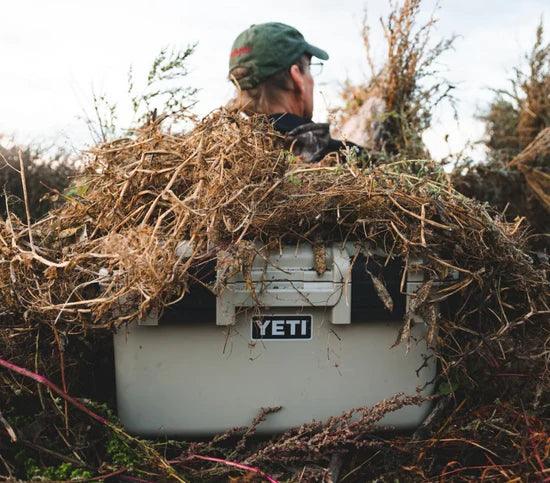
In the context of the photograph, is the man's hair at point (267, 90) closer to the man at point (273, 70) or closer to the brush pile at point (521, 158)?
the man at point (273, 70)

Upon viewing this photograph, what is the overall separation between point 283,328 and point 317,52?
1689mm

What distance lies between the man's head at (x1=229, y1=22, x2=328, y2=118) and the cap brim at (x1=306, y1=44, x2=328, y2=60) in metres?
0.04

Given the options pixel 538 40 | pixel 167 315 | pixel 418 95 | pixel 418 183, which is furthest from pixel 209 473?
pixel 538 40

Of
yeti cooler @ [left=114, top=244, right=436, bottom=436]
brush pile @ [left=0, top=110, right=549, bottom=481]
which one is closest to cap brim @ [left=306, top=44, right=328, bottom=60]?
brush pile @ [left=0, top=110, right=549, bottom=481]

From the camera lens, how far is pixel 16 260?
1.72m

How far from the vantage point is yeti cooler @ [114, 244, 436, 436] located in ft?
5.62

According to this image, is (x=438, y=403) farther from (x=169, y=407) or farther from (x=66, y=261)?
(x=66, y=261)

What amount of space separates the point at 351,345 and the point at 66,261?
→ 2.34ft

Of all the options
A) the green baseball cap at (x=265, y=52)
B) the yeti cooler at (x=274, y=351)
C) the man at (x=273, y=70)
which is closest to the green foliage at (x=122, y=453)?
the yeti cooler at (x=274, y=351)

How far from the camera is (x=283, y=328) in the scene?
1.75 metres

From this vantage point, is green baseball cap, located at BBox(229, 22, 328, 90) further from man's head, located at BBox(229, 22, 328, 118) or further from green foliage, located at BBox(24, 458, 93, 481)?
green foliage, located at BBox(24, 458, 93, 481)

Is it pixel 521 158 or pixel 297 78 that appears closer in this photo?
pixel 297 78

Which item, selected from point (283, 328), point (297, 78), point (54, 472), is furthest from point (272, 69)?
point (54, 472)

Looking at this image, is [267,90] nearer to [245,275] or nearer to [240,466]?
[245,275]
